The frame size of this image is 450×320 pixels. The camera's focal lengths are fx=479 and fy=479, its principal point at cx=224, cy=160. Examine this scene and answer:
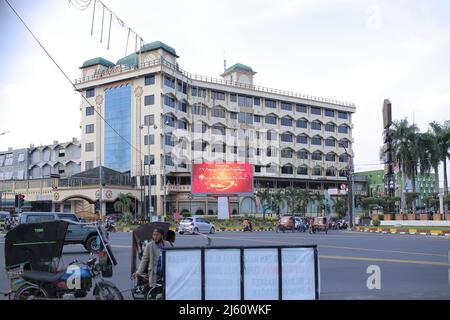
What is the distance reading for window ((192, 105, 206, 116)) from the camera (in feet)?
236

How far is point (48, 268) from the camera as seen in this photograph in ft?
26.4

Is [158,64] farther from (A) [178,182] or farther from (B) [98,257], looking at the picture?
(B) [98,257]

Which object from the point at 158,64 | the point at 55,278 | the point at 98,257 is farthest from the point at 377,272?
the point at 158,64

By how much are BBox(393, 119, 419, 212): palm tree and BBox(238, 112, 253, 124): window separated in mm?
30067

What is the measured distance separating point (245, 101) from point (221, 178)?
27.1 m

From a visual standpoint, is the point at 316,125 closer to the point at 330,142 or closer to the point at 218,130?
the point at 330,142

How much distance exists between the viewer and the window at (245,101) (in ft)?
254

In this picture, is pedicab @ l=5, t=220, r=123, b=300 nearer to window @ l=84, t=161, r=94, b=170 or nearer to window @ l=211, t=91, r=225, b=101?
window @ l=84, t=161, r=94, b=170

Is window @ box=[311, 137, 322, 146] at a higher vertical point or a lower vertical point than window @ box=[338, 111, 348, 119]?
lower

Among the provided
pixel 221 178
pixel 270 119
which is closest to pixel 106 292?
pixel 221 178

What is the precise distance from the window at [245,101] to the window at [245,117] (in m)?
1.42

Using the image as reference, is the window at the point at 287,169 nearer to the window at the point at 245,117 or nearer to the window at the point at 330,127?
the window at the point at 245,117

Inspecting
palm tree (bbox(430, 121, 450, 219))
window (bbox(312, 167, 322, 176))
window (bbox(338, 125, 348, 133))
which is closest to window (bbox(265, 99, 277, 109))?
window (bbox(312, 167, 322, 176))

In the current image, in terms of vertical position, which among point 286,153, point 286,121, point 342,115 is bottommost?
point 286,153
